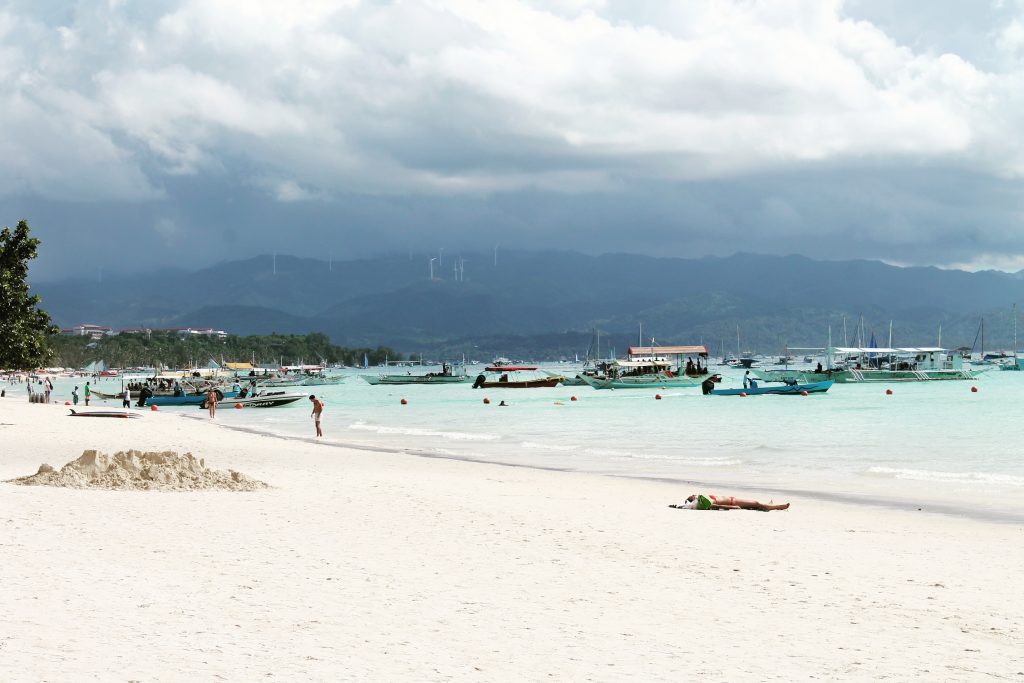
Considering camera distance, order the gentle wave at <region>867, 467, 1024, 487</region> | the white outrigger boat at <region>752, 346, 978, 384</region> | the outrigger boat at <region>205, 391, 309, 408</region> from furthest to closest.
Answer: the white outrigger boat at <region>752, 346, 978, 384</region>
the outrigger boat at <region>205, 391, 309, 408</region>
the gentle wave at <region>867, 467, 1024, 487</region>

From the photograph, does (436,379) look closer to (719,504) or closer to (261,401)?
(261,401)

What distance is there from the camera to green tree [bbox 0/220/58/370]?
3981 cm

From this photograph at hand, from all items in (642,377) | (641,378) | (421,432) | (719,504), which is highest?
(642,377)

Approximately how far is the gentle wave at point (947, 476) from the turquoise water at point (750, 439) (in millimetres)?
67

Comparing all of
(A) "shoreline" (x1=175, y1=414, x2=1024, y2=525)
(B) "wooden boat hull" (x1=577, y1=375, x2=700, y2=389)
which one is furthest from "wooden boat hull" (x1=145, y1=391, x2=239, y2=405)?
(B) "wooden boat hull" (x1=577, y1=375, x2=700, y2=389)

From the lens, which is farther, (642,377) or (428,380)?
(428,380)

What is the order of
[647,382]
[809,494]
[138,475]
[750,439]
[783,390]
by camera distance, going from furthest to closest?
[647,382], [783,390], [750,439], [809,494], [138,475]

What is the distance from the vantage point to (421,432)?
2101 inches

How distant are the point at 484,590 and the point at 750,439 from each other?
3834 cm

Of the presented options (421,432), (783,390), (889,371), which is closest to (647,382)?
(783,390)

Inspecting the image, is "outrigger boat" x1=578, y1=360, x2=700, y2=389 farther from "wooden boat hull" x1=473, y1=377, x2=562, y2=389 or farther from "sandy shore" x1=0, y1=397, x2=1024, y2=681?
"sandy shore" x1=0, y1=397, x2=1024, y2=681

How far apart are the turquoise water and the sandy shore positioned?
862 cm

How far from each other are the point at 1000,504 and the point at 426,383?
416 ft

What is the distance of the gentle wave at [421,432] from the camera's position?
4869 cm
